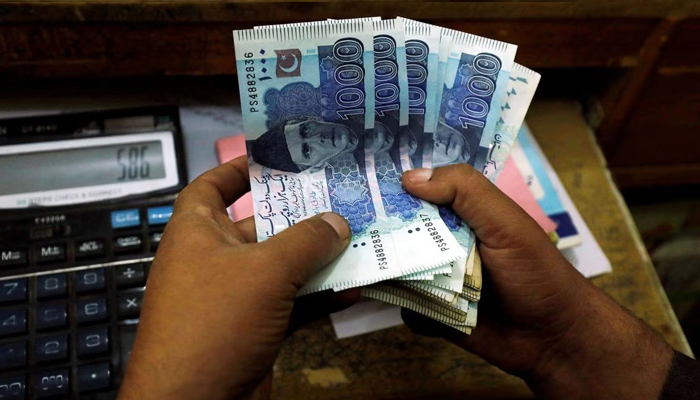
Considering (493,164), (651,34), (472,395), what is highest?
(651,34)

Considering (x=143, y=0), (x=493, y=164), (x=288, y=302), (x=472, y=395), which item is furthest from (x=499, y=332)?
(x=143, y=0)

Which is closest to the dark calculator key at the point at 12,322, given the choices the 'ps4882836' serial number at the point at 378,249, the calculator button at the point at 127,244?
A: the calculator button at the point at 127,244

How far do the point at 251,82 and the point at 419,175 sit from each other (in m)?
0.19

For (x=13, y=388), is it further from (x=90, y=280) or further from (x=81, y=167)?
(x=81, y=167)

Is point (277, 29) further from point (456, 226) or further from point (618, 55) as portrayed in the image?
point (618, 55)

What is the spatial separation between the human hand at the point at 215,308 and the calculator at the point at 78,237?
0.47 feet

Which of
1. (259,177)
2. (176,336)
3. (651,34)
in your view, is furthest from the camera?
(651,34)

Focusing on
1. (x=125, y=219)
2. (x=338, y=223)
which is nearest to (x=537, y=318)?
(x=338, y=223)

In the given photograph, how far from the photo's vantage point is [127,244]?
640 millimetres

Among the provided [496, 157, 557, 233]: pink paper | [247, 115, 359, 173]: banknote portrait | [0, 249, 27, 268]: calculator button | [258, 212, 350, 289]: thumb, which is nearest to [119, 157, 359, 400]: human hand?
[258, 212, 350, 289]: thumb

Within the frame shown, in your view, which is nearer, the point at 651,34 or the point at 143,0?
the point at 143,0

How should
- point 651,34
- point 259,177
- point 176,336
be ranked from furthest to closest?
point 651,34, point 259,177, point 176,336

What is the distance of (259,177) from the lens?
1.90 feet

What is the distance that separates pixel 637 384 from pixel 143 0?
67 centimetres
